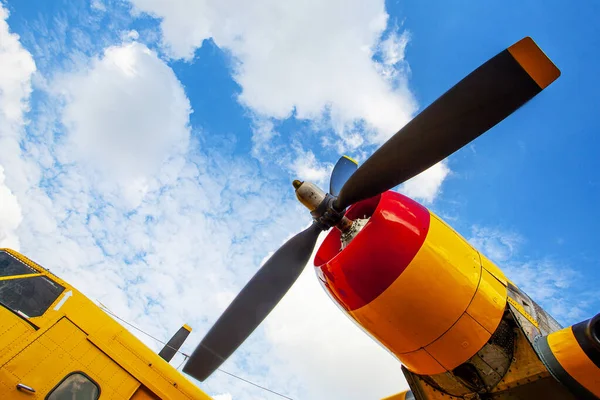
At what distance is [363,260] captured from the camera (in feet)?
13.3

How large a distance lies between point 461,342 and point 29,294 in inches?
212

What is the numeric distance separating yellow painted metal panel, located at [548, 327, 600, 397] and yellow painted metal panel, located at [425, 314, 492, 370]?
28.4 inches

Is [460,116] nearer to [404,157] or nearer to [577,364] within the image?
[404,157]

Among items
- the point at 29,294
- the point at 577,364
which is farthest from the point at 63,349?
the point at 577,364

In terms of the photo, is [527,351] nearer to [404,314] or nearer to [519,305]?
[519,305]

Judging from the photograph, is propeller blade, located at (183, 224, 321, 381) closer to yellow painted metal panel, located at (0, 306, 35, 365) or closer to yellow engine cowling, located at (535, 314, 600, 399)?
yellow painted metal panel, located at (0, 306, 35, 365)

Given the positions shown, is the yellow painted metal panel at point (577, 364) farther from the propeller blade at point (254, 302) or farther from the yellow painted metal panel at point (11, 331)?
the yellow painted metal panel at point (11, 331)

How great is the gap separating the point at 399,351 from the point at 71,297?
452cm

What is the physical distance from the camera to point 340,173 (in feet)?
19.2

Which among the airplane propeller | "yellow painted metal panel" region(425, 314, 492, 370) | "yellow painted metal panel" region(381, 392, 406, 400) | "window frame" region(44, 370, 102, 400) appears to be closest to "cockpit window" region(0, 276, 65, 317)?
"window frame" region(44, 370, 102, 400)

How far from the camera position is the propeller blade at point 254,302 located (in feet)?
17.8

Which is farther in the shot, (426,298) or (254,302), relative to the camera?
(254,302)

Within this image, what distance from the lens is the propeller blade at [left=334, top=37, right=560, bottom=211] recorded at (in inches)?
133

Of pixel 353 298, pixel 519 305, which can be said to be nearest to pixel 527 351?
pixel 519 305
